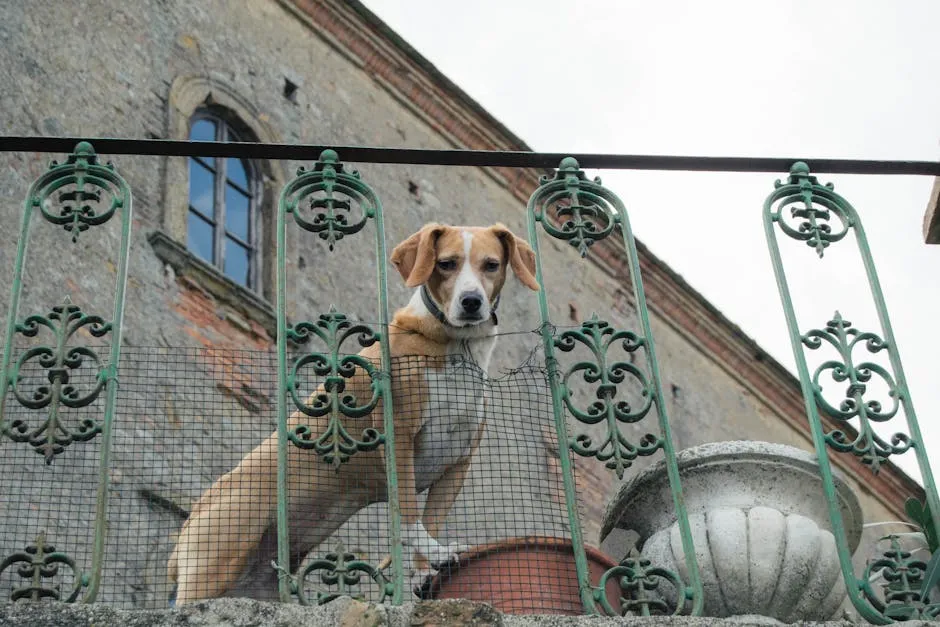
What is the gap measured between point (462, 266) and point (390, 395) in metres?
0.98

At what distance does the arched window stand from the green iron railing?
5.98 m

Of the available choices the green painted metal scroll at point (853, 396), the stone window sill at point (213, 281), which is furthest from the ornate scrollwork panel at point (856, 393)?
the stone window sill at point (213, 281)

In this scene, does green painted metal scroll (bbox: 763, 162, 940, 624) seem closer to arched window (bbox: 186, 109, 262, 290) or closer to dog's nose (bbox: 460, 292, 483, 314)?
dog's nose (bbox: 460, 292, 483, 314)

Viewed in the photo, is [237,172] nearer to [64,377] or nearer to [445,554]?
[445,554]

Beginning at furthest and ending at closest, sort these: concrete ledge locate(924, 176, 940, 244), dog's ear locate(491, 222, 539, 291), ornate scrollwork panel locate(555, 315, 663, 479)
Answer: dog's ear locate(491, 222, 539, 291) → concrete ledge locate(924, 176, 940, 244) → ornate scrollwork panel locate(555, 315, 663, 479)

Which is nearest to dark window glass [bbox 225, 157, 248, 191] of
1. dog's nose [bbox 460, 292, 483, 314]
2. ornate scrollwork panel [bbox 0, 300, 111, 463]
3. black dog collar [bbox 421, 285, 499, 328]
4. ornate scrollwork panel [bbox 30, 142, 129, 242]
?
black dog collar [bbox 421, 285, 499, 328]

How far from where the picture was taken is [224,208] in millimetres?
11656

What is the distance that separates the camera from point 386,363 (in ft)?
16.0

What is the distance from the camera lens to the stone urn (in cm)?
506

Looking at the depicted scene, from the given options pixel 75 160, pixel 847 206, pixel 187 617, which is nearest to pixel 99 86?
pixel 75 160

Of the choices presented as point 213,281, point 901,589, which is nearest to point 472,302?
point 901,589

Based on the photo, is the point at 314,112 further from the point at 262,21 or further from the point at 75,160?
the point at 75,160

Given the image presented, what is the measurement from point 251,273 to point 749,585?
7001 millimetres

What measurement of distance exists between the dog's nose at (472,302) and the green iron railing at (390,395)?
0.48 m
